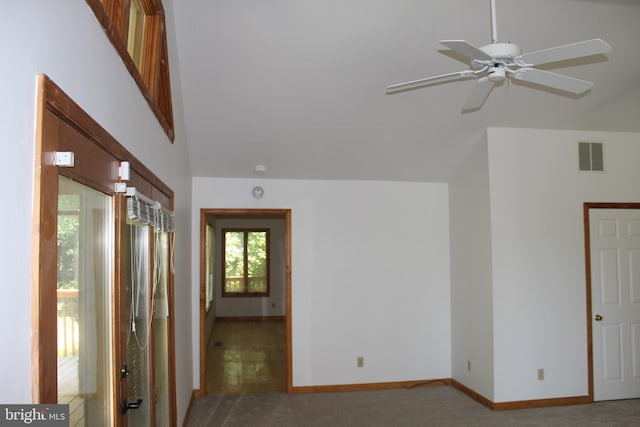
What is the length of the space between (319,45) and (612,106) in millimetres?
2942

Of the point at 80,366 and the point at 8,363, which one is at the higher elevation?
the point at 8,363

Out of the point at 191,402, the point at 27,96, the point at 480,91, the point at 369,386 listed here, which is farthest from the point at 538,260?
the point at 27,96

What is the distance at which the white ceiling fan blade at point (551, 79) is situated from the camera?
8.10 ft

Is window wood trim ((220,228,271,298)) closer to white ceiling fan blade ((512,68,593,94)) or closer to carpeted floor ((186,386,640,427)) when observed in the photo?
carpeted floor ((186,386,640,427))

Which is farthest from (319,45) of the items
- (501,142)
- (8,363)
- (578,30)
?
(8,363)

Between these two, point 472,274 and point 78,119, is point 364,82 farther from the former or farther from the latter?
point 78,119

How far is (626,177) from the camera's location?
188 inches

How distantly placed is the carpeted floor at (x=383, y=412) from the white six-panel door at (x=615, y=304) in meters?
0.23

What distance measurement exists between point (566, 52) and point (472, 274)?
301cm

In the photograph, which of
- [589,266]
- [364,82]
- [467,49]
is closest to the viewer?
[467,49]

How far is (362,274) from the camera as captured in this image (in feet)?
17.1

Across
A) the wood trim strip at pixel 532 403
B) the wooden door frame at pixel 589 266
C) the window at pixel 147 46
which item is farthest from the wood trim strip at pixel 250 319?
the window at pixel 147 46

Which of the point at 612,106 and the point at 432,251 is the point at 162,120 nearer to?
the point at 432,251

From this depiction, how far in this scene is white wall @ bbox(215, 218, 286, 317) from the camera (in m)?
9.96
